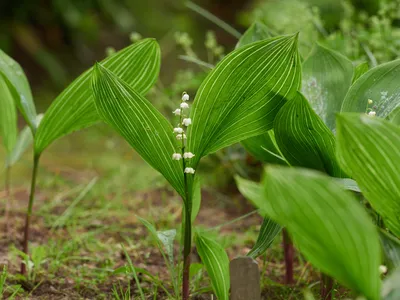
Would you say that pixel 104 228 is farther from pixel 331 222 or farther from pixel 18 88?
pixel 331 222

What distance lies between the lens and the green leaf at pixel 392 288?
0.68 metres

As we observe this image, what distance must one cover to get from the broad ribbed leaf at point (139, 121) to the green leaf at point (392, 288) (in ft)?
1.34

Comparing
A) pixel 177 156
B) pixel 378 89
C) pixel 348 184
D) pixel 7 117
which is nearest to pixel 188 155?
pixel 177 156

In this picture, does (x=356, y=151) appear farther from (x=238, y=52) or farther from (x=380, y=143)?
(x=238, y=52)

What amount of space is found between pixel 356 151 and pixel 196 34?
14.5 feet

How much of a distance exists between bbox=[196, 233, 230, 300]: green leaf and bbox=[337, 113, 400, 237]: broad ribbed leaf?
28 cm

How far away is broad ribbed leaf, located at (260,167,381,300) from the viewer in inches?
27.0

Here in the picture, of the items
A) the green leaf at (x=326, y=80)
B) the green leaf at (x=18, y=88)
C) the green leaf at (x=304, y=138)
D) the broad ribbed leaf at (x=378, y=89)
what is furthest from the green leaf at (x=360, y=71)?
the green leaf at (x=18, y=88)

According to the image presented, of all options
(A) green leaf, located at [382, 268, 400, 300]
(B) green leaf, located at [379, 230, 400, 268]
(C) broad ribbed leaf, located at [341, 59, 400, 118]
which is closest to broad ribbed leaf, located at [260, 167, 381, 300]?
(A) green leaf, located at [382, 268, 400, 300]

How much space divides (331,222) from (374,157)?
0.14m

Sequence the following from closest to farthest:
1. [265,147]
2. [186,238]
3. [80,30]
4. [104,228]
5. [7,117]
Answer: [186,238]
[265,147]
[7,117]
[104,228]
[80,30]

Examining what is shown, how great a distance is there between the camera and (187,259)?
3.31 feet

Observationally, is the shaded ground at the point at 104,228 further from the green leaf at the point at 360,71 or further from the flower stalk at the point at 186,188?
the green leaf at the point at 360,71

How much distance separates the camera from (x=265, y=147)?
1.13 m
